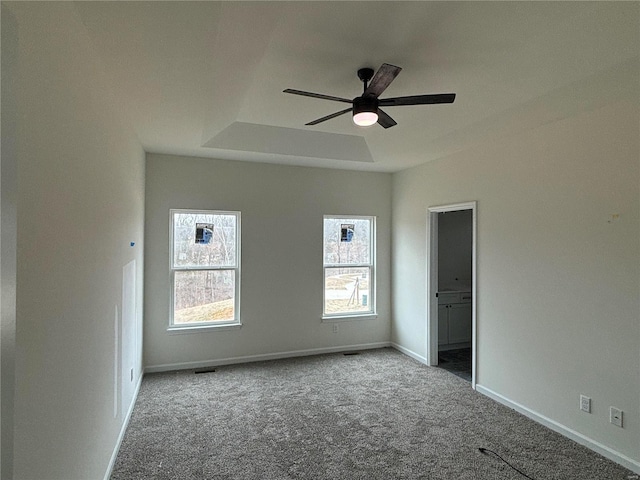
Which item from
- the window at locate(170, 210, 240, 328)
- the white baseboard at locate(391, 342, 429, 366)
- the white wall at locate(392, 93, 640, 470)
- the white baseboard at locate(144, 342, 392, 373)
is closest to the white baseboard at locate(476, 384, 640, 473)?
the white wall at locate(392, 93, 640, 470)

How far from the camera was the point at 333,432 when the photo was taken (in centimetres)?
301

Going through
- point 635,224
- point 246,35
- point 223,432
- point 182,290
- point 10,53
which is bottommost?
point 223,432

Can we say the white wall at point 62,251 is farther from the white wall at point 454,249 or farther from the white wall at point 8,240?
the white wall at point 454,249

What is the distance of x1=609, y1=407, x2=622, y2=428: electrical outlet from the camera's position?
2623 millimetres

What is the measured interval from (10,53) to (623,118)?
347 centimetres

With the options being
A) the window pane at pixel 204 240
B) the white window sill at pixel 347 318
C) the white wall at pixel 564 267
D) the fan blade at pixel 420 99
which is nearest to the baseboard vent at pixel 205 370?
the window pane at pixel 204 240

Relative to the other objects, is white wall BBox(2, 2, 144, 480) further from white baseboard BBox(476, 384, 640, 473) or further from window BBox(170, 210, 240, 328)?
white baseboard BBox(476, 384, 640, 473)

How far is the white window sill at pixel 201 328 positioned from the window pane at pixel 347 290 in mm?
1294

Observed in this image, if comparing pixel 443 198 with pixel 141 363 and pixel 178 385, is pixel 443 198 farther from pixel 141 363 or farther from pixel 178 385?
pixel 141 363

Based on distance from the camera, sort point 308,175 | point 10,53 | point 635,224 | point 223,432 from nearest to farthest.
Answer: point 10,53 → point 635,224 → point 223,432 → point 308,175

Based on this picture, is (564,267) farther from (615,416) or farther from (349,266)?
(349,266)

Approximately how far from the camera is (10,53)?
1.08 metres

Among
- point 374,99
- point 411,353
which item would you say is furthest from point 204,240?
point 411,353

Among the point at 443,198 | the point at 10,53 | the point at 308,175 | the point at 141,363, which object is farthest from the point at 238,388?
the point at 10,53
